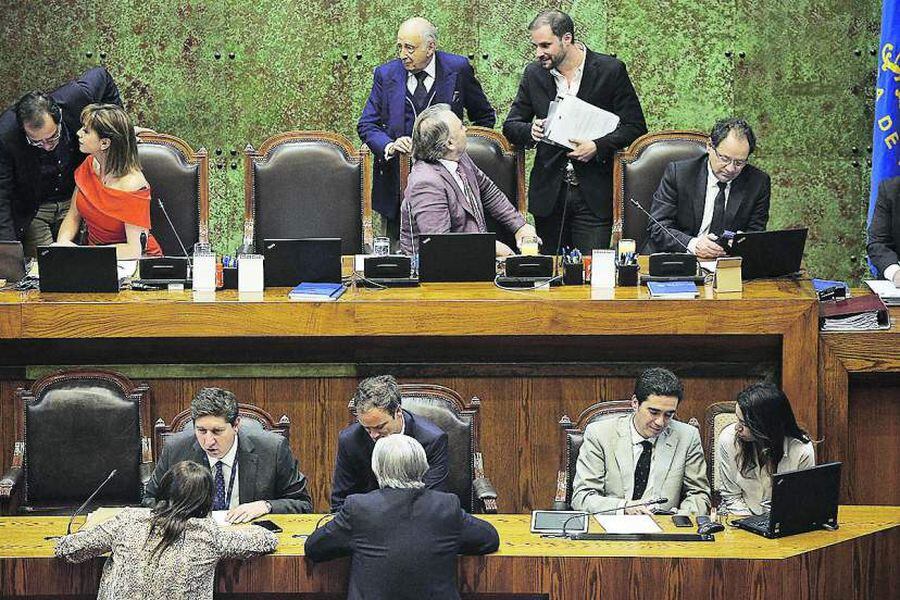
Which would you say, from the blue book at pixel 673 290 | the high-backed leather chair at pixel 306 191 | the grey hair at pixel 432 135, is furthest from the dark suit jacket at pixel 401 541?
the high-backed leather chair at pixel 306 191

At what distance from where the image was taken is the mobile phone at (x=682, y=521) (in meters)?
3.63

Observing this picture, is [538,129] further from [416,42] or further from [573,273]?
[573,273]

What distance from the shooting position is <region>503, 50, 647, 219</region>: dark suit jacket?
566 cm

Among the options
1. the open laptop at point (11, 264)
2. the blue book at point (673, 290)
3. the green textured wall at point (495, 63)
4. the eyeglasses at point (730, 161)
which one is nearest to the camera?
the blue book at point (673, 290)

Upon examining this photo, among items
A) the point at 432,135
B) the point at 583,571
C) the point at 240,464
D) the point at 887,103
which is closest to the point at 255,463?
the point at 240,464

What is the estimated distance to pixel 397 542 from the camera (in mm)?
3318

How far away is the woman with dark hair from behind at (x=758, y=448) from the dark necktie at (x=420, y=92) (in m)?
2.29

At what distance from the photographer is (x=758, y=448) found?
400 cm

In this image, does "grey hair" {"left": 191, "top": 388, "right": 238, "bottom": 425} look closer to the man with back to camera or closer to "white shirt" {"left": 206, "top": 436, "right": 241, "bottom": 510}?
"white shirt" {"left": 206, "top": 436, "right": 241, "bottom": 510}

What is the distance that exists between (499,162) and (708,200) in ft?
3.02

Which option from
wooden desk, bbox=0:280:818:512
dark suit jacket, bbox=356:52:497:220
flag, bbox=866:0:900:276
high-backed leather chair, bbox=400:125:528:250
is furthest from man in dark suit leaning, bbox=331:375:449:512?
flag, bbox=866:0:900:276

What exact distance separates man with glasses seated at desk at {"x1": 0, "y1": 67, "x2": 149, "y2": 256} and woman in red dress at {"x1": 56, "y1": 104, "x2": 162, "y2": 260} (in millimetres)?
310

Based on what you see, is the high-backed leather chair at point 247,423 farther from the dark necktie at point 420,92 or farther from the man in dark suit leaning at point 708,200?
the dark necktie at point 420,92

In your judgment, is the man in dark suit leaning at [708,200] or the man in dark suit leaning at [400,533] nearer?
the man in dark suit leaning at [400,533]
